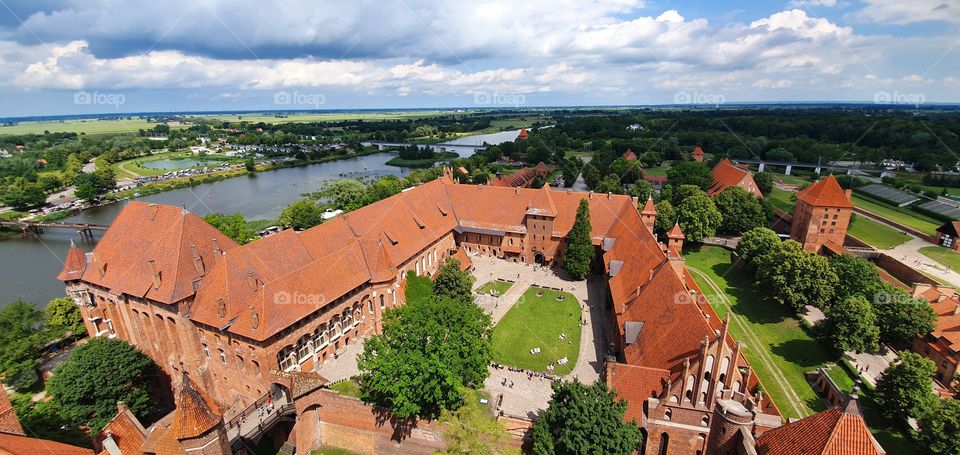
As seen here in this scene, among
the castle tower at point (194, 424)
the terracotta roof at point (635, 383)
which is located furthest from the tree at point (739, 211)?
the castle tower at point (194, 424)

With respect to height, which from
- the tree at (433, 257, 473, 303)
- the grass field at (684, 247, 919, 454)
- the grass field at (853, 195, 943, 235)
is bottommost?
the grass field at (684, 247, 919, 454)

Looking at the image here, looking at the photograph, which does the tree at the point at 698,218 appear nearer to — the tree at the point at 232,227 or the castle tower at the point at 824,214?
the castle tower at the point at 824,214

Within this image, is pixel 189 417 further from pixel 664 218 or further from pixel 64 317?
pixel 664 218

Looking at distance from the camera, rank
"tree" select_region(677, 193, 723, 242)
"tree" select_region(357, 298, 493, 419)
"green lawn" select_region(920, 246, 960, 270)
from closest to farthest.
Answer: "tree" select_region(357, 298, 493, 419)
"green lawn" select_region(920, 246, 960, 270)
"tree" select_region(677, 193, 723, 242)

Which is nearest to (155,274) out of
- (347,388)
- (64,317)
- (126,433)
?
(126,433)

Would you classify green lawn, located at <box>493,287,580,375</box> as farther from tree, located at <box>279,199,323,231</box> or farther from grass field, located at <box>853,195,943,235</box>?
grass field, located at <box>853,195,943,235</box>

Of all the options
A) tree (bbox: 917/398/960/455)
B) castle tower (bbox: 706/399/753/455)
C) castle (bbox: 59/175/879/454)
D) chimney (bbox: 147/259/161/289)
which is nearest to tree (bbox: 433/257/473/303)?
castle (bbox: 59/175/879/454)

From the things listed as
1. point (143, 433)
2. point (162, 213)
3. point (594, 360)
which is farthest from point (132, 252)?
point (594, 360)
